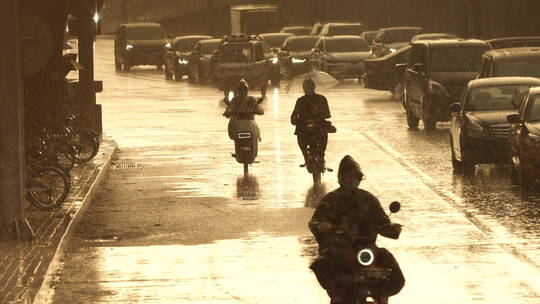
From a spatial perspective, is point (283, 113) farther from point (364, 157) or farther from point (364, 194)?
point (364, 194)

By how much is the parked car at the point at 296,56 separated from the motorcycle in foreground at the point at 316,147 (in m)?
30.6

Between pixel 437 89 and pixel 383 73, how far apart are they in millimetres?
11273

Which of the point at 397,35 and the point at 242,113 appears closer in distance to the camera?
the point at 242,113

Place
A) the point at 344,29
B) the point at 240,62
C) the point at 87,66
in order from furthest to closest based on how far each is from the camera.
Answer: the point at 344,29 < the point at 240,62 < the point at 87,66

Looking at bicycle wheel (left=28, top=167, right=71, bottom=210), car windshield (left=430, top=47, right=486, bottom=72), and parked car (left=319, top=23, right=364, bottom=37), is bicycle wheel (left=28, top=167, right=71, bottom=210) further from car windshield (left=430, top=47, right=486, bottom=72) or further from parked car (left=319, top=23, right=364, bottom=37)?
parked car (left=319, top=23, right=364, bottom=37)

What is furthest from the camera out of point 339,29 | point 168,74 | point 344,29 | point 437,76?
point 344,29

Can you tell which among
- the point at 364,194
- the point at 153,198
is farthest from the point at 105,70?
the point at 364,194

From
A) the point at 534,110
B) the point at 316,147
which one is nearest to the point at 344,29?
the point at 316,147

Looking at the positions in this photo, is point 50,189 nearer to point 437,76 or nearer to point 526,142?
point 526,142

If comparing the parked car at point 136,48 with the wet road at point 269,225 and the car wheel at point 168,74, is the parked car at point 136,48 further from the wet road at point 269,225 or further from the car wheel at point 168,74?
the wet road at point 269,225

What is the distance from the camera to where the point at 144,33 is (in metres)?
65.5

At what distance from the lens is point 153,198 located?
20.3 metres

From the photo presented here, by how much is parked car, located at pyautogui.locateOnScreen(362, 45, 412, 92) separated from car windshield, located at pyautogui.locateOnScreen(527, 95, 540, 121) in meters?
21.2

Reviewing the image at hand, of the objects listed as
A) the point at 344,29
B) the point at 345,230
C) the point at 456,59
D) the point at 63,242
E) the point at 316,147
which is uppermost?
the point at 345,230
